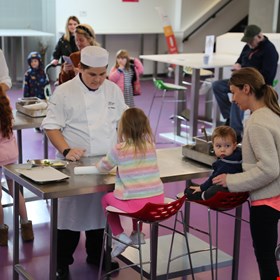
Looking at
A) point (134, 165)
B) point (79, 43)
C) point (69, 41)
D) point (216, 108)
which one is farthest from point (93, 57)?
point (216, 108)

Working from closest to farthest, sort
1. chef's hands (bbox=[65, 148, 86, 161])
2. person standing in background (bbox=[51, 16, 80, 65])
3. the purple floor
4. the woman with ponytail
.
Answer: the woman with ponytail
chef's hands (bbox=[65, 148, 86, 161])
the purple floor
person standing in background (bbox=[51, 16, 80, 65])

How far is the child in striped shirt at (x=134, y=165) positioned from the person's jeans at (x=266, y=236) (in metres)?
0.47

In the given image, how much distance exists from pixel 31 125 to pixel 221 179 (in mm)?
1700

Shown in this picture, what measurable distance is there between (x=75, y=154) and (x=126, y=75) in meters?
3.21

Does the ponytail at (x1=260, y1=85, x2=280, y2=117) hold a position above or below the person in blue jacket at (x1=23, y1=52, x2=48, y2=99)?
above

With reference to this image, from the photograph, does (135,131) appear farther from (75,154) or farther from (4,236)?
(4,236)

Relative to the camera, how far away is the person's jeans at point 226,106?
268 inches

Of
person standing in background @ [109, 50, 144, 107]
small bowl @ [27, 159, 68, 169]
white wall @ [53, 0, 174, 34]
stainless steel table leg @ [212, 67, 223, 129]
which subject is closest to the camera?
small bowl @ [27, 159, 68, 169]

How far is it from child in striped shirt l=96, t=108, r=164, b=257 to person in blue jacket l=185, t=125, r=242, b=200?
0.21m

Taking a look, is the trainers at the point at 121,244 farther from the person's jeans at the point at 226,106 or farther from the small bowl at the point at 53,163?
the person's jeans at the point at 226,106

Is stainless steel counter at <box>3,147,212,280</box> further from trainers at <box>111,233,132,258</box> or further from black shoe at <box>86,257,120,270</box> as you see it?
black shoe at <box>86,257,120,270</box>

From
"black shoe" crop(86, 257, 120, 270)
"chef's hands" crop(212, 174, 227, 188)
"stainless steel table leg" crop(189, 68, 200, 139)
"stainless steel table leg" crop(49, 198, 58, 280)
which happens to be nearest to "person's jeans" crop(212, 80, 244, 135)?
"stainless steel table leg" crop(189, 68, 200, 139)

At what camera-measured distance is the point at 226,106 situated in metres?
6.99

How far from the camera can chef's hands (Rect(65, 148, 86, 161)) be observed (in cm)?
329
